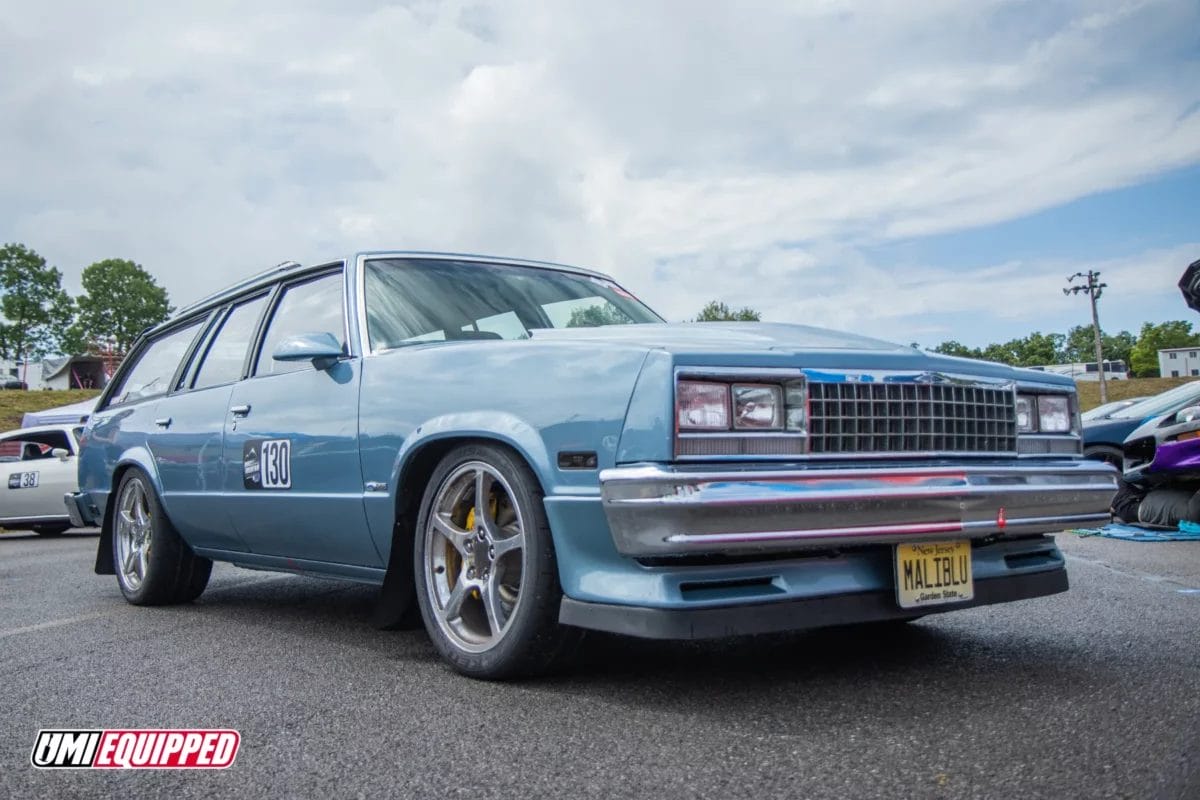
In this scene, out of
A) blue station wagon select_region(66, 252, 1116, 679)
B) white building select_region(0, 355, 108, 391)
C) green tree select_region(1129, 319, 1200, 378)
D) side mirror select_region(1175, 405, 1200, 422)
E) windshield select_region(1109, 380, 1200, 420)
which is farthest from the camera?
green tree select_region(1129, 319, 1200, 378)

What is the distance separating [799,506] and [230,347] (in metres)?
3.41

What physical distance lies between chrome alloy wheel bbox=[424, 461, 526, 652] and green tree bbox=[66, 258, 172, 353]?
96589 mm

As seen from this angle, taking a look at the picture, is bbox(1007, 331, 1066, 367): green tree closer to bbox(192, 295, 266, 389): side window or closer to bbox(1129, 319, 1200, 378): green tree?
bbox(1129, 319, 1200, 378): green tree

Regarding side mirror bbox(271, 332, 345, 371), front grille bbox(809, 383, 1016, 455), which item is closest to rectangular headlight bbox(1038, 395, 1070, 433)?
front grille bbox(809, 383, 1016, 455)

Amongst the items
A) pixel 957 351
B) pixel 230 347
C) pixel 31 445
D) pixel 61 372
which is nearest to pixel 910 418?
pixel 230 347

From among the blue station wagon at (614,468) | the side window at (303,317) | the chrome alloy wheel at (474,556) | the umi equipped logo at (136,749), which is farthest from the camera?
the side window at (303,317)

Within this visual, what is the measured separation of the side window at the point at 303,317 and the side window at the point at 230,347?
180 millimetres

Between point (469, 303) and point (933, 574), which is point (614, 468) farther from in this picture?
point (469, 303)

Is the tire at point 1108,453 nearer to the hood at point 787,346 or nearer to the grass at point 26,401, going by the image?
the hood at point 787,346

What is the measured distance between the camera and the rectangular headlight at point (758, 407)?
9.96 feet

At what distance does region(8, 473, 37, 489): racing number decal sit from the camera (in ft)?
41.7

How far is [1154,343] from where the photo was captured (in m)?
126

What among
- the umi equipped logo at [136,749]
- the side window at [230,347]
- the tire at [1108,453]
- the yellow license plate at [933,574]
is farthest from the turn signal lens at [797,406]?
the tire at [1108,453]

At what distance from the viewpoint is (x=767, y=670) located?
342cm
